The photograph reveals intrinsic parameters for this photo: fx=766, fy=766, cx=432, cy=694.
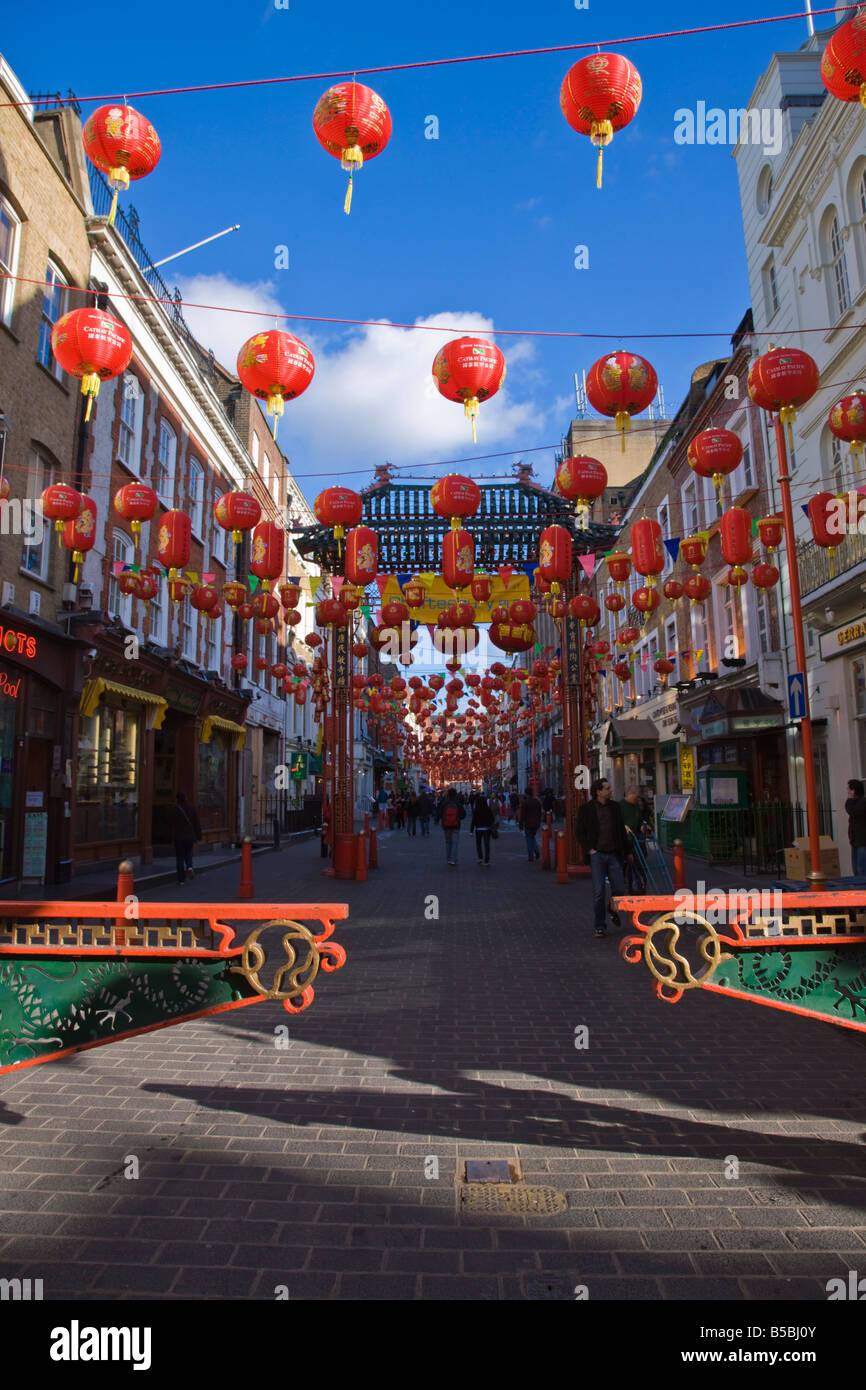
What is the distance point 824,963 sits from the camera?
3.73 meters

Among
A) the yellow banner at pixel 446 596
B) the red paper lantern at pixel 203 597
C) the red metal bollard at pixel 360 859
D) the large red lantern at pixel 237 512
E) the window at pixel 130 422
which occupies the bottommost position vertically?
the red metal bollard at pixel 360 859

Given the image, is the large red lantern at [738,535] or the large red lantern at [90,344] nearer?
the large red lantern at [90,344]

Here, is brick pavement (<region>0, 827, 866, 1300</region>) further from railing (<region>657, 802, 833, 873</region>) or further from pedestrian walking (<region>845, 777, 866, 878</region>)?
A: railing (<region>657, 802, 833, 873</region>)

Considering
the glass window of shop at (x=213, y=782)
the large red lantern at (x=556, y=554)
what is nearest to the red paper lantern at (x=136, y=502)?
the large red lantern at (x=556, y=554)

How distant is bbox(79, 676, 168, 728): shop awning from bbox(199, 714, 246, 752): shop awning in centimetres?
342

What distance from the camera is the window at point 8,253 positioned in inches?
503

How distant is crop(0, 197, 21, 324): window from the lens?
503 inches

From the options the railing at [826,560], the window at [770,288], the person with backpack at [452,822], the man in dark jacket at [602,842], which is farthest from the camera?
the person with backpack at [452,822]

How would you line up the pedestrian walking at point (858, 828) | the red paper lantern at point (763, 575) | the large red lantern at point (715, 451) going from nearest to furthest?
the large red lantern at point (715, 451) < the pedestrian walking at point (858, 828) < the red paper lantern at point (763, 575)

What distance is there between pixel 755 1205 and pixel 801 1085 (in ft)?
5.54

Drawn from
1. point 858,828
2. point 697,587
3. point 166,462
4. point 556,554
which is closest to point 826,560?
point 697,587

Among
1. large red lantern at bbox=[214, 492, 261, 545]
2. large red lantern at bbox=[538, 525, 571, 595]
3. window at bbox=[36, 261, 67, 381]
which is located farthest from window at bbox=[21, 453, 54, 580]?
large red lantern at bbox=[538, 525, 571, 595]

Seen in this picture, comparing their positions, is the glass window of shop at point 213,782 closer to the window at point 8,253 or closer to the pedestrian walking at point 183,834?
the pedestrian walking at point 183,834

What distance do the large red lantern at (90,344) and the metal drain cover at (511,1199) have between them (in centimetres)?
704
